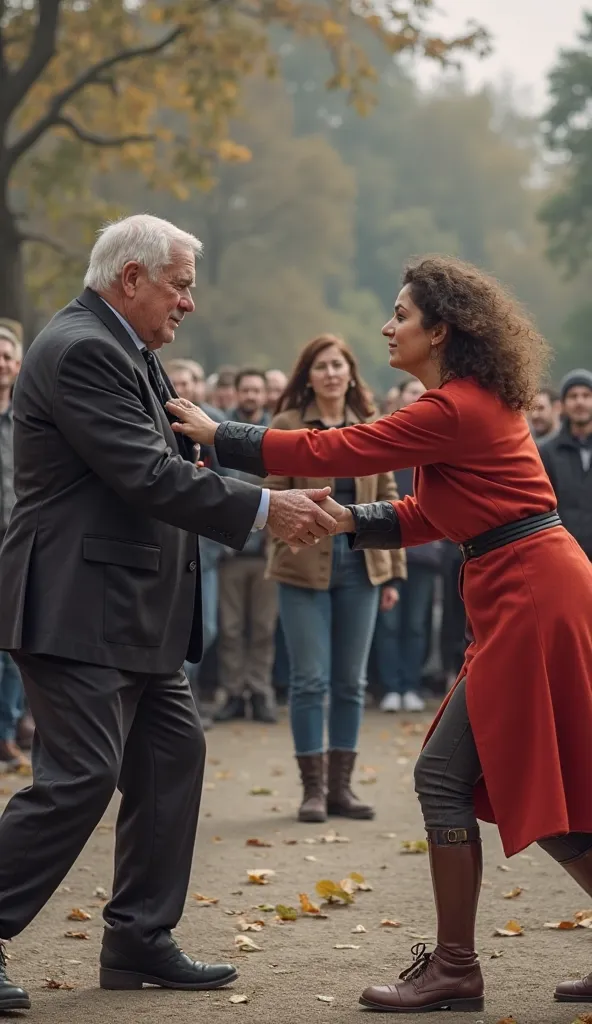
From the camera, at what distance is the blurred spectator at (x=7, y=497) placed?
10.0m

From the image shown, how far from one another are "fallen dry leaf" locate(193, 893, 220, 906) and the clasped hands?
1813 millimetres

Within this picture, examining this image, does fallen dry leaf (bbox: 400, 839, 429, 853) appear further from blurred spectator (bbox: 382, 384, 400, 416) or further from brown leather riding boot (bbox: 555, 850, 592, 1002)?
blurred spectator (bbox: 382, 384, 400, 416)

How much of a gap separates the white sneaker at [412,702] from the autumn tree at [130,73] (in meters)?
6.76

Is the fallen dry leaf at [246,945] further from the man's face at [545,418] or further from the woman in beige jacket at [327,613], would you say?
the man's face at [545,418]

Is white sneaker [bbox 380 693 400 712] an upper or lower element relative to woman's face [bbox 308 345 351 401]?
lower

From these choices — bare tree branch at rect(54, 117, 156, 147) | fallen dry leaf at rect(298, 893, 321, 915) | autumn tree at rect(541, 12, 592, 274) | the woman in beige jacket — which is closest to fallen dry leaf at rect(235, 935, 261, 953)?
fallen dry leaf at rect(298, 893, 321, 915)

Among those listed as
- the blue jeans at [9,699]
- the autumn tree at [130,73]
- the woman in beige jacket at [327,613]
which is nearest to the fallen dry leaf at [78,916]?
the woman in beige jacket at [327,613]

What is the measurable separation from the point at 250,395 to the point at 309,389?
373 cm

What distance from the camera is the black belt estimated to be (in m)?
5.11

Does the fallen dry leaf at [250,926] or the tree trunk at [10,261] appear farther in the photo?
the tree trunk at [10,261]

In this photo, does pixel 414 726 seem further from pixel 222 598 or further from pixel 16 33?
pixel 16 33

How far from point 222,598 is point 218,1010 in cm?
803

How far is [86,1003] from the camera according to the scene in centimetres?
518

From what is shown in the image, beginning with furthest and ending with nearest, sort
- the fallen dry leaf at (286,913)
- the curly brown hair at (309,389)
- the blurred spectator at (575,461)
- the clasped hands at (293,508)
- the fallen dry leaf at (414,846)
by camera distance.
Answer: the blurred spectator at (575,461) → the curly brown hair at (309,389) → the fallen dry leaf at (414,846) → the fallen dry leaf at (286,913) → the clasped hands at (293,508)
